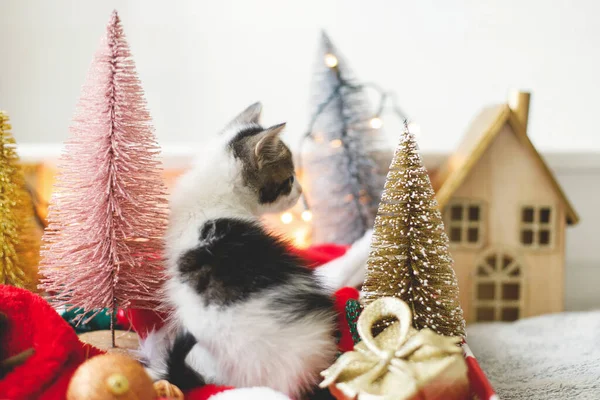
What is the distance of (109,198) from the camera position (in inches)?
27.7

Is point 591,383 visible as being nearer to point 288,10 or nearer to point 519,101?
point 519,101

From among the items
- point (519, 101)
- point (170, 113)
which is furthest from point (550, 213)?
point (170, 113)

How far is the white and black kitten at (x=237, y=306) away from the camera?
2.09 ft

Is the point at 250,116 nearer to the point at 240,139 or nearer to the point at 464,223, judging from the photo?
the point at 240,139

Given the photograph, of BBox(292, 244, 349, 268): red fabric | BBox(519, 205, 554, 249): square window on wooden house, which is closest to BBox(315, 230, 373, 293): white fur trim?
BBox(292, 244, 349, 268): red fabric

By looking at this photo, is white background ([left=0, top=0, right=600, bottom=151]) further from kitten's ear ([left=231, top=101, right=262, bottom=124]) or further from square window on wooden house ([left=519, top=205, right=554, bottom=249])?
kitten's ear ([left=231, top=101, right=262, bottom=124])

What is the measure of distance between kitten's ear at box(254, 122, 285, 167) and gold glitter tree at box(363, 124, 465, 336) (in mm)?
174

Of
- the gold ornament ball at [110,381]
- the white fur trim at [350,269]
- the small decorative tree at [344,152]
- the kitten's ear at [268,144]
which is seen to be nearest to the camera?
the gold ornament ball at [110,381]

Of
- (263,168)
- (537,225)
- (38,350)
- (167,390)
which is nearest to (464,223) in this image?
(537,225)

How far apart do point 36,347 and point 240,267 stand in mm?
244

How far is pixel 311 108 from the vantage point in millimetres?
1197

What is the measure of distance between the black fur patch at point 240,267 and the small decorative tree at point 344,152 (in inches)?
17.4

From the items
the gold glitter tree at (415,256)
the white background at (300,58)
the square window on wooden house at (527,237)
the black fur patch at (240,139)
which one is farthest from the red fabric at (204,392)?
the white background at (300,58)

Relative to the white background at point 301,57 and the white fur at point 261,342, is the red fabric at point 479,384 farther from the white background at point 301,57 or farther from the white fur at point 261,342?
the white background at point 301,57
